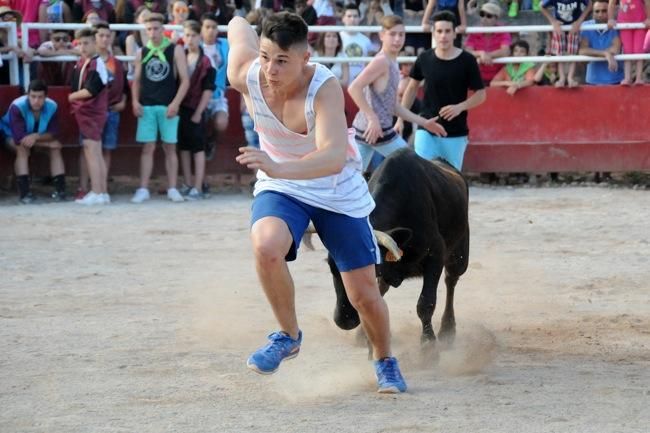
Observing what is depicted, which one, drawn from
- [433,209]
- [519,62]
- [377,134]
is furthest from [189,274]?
[519,62]

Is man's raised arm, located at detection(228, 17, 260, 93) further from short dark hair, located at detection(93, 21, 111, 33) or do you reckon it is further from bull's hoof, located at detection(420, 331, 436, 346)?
short dark hair, located at detection(93, 21, 111, 33)

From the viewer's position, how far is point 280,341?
17.8 feet

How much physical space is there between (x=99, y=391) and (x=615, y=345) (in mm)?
2784

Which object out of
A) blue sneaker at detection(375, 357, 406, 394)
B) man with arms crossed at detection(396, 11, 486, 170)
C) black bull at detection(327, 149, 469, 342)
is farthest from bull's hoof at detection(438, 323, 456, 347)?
man with arms crossed at detection(396, 11, 486, 170)

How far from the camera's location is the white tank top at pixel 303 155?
526 cm

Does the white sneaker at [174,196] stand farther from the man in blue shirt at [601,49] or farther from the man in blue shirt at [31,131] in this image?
the man in blue shirt at [601,49]

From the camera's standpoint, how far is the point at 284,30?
500 centimetres

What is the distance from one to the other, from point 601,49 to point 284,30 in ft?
30.6

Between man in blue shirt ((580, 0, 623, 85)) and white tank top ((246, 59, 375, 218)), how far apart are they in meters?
8.79

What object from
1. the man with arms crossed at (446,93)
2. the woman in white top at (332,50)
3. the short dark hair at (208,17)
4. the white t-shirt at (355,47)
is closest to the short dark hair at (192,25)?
the short dark hair at (208,17)

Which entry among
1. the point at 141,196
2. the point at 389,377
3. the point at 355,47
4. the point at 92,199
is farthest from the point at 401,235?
the point at 355,47

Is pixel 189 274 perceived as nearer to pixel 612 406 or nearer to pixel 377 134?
pixel 377 134

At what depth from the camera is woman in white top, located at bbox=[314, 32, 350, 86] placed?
13656 mm

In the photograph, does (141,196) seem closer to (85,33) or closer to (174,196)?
(174,196)
